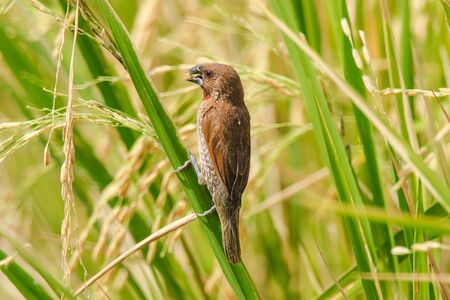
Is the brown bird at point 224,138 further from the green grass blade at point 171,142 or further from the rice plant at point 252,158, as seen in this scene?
the green grass blade at point 171,142

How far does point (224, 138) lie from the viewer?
8.82 feet

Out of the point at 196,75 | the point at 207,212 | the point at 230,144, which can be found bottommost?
the point at 207,212

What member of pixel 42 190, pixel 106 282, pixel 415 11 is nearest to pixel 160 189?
pixel 106 282

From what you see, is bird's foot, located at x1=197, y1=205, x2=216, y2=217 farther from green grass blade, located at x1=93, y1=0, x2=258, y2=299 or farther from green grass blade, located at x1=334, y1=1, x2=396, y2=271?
green grass blade, located at x1=334, y1=1, x2=396, y2=271

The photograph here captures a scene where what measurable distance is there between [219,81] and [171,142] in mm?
786

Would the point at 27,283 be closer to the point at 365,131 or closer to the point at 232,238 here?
the point at 232,238

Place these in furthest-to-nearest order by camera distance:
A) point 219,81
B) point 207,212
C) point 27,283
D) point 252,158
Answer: point 252,158 < point 219,81 < point 207,212 < point 27,283

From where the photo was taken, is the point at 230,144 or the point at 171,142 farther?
the point at 230,144

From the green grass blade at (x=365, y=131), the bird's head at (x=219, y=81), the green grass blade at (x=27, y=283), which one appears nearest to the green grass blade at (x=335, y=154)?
the green grass blade at (x=365, y=131)

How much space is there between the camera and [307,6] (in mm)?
2812

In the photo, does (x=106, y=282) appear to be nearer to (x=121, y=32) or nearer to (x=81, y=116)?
(x=81, y=116)

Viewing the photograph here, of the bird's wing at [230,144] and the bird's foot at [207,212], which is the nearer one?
the bird's foot at [207,212]

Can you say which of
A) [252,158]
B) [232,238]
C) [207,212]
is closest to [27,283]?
[207,212]

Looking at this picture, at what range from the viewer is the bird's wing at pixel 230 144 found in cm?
264
